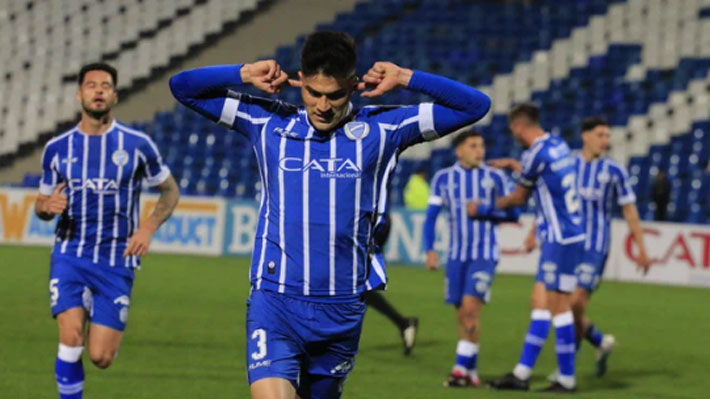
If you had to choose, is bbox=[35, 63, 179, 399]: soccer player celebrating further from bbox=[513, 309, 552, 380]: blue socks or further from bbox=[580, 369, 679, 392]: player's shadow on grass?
bbox=[580, 369, 679, 392]: player's shadow on grass

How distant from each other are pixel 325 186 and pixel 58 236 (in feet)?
10.1

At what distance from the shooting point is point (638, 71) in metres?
24.6

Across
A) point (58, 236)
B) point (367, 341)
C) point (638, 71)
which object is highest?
point (638, 71)

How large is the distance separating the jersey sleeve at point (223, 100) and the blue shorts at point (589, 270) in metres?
5.71

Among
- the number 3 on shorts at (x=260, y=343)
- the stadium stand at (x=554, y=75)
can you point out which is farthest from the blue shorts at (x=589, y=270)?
the stadium stand at (x=554, y=75)

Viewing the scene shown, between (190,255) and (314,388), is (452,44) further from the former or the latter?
(314,388)

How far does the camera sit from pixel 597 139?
34.3 ft

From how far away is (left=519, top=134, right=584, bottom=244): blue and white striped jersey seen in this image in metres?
9.34

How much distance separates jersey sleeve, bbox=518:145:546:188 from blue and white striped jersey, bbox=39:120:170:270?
3.06 metres

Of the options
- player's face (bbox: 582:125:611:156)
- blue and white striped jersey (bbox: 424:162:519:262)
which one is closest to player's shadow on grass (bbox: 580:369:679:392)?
blue and white striped jersey (bbox: 424:162:519:262)

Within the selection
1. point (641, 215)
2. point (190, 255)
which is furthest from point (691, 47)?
point (190, 255)

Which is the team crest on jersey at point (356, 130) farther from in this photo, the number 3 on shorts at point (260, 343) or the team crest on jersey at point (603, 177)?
the team crest on jersey at point (603, 177)

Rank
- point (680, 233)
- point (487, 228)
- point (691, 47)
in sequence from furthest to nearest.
Result: point (691, 47), point (680, 233), point (487, 228)

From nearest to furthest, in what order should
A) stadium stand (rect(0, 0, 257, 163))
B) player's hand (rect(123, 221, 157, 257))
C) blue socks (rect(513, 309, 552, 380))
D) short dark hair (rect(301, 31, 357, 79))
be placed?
short dark hair (rect(301, 31, 357, 79)) < player's hand (rect(123, 221, 157, 257)) < blue socks (rect(513, 309, 552, 380)) < stadium stand (rect(0, 0, 257, 163))
